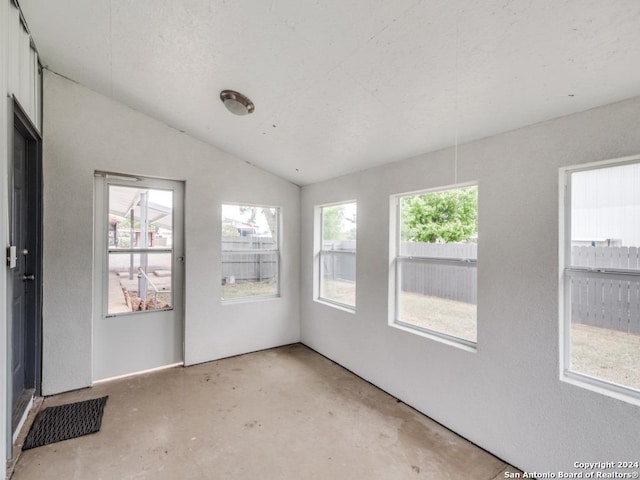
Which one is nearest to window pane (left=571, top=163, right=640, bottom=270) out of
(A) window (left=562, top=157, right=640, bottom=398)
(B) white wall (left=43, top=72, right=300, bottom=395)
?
(A) window (left=562, top=157, right=640, bottom=398)

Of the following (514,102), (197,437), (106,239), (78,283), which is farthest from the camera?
(106,239)

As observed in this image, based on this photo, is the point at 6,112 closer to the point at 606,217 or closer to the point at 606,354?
the point at 606,217

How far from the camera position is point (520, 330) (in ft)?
6.28

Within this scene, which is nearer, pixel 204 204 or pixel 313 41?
pixel 313 41

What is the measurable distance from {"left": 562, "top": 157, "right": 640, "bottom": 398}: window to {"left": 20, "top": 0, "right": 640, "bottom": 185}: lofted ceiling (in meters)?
0.44

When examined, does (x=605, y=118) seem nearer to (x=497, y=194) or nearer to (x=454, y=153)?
(x=497, y=194)

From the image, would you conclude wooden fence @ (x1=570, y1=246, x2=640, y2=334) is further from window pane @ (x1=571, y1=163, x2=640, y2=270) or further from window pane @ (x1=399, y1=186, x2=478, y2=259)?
window pane @ (x1=399, y1=186, x2=478, y2=259)

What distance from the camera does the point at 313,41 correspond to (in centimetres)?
162

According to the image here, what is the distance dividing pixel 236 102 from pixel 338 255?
1.97 m

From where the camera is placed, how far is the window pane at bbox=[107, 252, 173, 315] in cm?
307

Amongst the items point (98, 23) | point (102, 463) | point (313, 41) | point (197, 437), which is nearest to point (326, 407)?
point (197, 437)

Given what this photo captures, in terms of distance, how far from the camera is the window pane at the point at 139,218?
3062 mm

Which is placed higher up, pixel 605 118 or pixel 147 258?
pixel 605 118

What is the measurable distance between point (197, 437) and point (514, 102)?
9.74 feet
